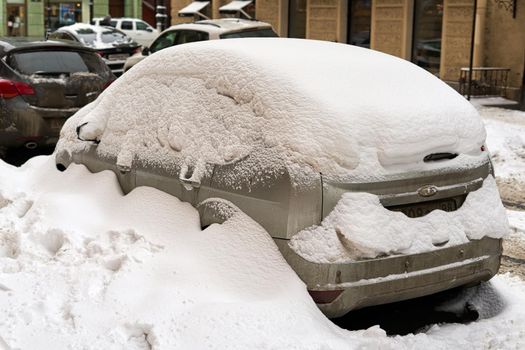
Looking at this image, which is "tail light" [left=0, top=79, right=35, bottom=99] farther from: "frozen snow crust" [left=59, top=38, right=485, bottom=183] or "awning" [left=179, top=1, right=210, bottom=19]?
"awning" [left=179, top=1, right=210, bottom=19]

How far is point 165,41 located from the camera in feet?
57.0

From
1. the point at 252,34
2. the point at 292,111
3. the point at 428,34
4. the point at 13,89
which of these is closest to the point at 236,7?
the point at 428,34

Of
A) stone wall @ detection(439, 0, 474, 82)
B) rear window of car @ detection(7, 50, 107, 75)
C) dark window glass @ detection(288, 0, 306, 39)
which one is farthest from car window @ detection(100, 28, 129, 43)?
rear window of car @ detection(7, 50, 107, 75)

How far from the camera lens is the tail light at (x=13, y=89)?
381 inches

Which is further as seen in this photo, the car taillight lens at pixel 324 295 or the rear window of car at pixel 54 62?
the rear window of car at pixel 54 62

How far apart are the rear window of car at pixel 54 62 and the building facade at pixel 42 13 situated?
37472mm

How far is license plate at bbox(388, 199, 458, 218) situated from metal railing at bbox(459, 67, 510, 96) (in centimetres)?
1446

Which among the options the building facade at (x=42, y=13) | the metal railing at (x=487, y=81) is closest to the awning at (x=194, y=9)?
the metal railing at (x=487, y=81)

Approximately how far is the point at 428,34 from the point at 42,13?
31674 mm

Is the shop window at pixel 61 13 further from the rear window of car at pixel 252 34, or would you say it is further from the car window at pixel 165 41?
the rear window of car at pixel 252 34

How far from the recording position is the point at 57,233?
5359 millimetres

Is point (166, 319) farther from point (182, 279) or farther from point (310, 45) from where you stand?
point (310, 45)

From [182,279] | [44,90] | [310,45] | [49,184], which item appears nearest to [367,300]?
[182,279]

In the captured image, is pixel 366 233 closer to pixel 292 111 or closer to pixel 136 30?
pixel 292 111
